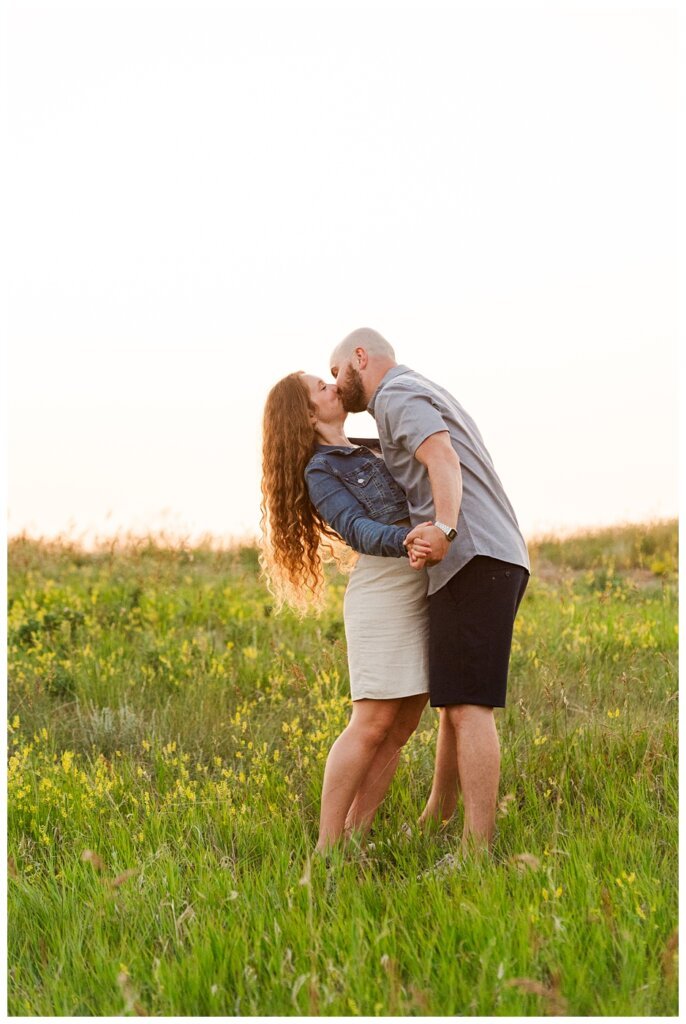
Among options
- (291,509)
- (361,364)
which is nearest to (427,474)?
(361,364)

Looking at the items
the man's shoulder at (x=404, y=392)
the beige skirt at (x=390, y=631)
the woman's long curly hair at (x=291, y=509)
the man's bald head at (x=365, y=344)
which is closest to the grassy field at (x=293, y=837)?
the beige skirt at (x=390, y=631)

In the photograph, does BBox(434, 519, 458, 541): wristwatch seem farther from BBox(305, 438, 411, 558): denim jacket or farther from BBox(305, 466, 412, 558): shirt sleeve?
BBox(305, 438, 411, 558): denim jacket

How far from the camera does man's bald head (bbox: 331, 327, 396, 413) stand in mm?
4535

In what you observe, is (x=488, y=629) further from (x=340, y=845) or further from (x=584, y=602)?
(x=584, y=602)

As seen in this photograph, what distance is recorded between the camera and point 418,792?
5.09m

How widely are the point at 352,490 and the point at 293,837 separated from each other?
152cm

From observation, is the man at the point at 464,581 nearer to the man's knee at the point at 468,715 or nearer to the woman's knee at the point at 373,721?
the man's knee at the point at 468,715

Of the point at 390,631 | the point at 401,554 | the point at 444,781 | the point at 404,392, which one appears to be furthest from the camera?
the point at 444,781

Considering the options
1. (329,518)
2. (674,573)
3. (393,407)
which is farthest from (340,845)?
(674,573)

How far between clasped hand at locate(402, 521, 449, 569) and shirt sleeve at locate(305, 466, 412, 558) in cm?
8

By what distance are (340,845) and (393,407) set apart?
1.84 meters

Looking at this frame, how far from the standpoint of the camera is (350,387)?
4559 millimetres

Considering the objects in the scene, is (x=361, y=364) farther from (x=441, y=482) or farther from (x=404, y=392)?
(x=441, y=482)

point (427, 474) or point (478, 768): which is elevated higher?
point (427, 474)
